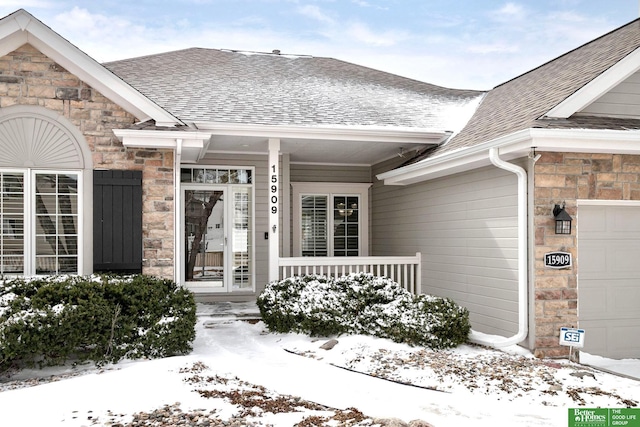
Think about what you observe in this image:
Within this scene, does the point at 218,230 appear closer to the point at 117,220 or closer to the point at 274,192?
the point at 274,192

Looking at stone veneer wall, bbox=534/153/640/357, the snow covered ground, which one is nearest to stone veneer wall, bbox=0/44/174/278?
the snow covered ground

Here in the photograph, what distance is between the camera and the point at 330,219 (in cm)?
1264

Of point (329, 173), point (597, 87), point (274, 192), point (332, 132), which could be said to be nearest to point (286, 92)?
point (332, 132)

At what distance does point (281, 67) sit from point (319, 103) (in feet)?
8.77

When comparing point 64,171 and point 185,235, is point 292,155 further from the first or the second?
point 64,171

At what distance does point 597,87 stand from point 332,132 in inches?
153

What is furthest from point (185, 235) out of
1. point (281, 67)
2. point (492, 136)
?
point (492, 136)

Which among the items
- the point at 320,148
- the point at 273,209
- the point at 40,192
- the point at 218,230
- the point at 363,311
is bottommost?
the point at 363,311

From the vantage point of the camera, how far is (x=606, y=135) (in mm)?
6898

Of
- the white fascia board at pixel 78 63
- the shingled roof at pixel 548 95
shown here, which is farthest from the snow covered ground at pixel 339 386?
the white fascia board at pixel 78 63

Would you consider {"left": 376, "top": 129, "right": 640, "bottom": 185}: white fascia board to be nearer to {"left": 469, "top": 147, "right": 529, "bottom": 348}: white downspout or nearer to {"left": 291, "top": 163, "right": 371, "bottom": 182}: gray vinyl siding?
{"left": 469, "top": 147, "right": 529, "bottom": 348}: white downspout

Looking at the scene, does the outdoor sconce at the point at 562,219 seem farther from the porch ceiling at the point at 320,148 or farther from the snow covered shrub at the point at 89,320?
the snow covered shrub at the point at 89,320

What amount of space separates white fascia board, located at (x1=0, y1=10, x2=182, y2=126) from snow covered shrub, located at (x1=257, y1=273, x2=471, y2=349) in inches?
117

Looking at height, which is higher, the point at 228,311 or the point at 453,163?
the point at 453,163
